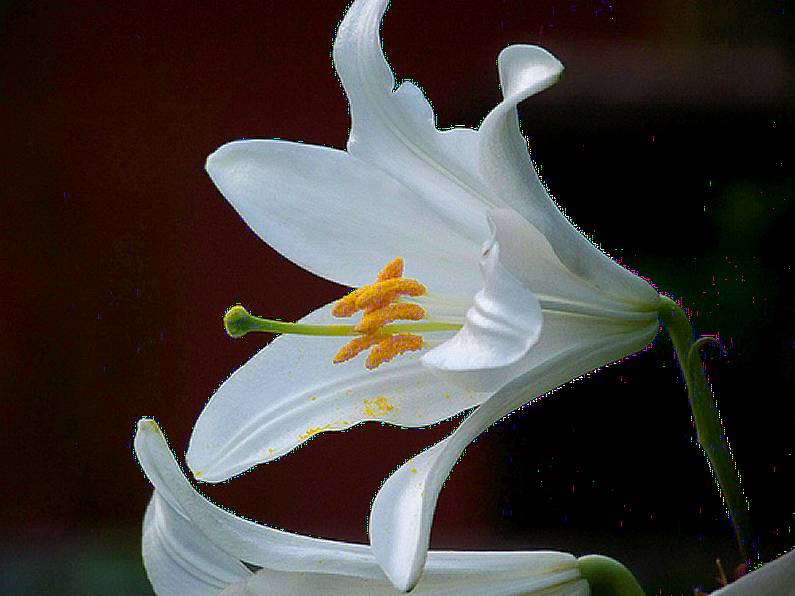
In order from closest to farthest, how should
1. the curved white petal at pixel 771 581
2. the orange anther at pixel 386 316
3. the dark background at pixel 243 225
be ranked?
the curved white petal at pixel 771 581 < the orange anther at pixel 386 316 < the dark background at pixel 243 225

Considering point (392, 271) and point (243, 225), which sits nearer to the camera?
point (392, 271)

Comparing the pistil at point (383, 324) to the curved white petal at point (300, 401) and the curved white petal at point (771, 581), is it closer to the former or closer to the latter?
the curved white petal at point (300, 401)

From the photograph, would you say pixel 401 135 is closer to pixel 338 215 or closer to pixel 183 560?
pixel 338 215

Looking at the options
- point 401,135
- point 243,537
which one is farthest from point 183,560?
point 401,135

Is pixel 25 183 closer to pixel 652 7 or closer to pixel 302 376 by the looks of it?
pixel 652 7

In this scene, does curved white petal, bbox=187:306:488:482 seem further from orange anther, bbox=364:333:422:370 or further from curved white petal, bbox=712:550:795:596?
curved white petal, bbox=712:550:795:596

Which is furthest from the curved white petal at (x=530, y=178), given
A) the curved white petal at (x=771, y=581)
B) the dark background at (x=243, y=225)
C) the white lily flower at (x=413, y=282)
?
the dark background at (x=243, y=225)

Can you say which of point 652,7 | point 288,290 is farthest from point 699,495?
point 288,290
